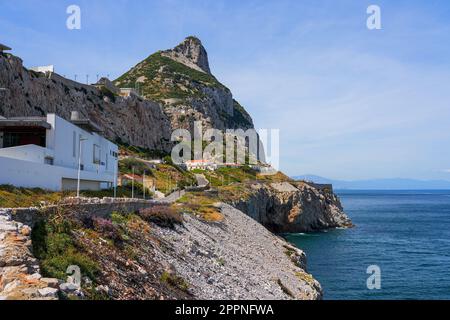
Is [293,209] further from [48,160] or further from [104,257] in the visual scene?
[104,257]

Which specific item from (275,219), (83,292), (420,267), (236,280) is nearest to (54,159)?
(236,280)

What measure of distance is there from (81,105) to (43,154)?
6297cm

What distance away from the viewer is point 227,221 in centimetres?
4800

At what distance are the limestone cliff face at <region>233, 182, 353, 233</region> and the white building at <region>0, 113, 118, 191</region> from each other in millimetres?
46368

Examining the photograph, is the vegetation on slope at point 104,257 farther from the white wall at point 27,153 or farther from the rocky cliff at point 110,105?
the rocky cliff at point 110,105

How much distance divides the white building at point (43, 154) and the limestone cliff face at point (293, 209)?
46.4 m

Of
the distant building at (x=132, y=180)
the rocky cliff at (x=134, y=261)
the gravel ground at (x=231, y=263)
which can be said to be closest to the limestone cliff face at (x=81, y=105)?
the distant building at (x=132, y=180)

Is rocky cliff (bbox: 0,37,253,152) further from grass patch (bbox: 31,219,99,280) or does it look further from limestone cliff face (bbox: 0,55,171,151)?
grass patch (bbox: 31,219,99,280)

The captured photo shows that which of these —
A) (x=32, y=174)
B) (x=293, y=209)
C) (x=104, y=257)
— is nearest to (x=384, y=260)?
(x=293, y=209)

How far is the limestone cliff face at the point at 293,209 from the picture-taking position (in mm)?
100000

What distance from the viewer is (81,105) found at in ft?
335

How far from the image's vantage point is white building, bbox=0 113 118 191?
1407 inches

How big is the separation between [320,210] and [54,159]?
82.6 metres

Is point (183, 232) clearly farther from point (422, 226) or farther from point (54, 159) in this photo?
point (422, 226)
